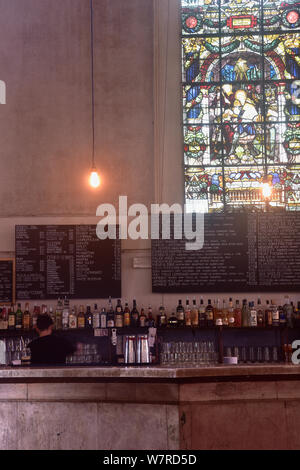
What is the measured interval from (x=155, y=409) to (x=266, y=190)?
381 centimetres

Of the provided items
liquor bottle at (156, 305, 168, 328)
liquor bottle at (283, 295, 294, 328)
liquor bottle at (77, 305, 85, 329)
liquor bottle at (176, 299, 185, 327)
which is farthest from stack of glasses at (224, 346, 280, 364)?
liquor bottle at (77, 305, 85, 329)

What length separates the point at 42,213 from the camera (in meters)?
7.24

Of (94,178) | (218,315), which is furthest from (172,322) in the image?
(94,178)

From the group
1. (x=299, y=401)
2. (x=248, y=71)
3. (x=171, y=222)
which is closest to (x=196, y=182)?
(x=171, y=222)

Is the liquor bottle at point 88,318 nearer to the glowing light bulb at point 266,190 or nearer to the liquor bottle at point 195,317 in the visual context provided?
the liquor bottle at point 195,317

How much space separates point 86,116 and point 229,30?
2.04 meters

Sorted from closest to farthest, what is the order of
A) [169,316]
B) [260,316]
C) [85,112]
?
[260,316]
[169,316]
[85,112]

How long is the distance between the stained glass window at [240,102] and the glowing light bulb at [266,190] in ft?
0.18

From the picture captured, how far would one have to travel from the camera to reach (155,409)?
3.96 metres

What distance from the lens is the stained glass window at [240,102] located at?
24.1 feet

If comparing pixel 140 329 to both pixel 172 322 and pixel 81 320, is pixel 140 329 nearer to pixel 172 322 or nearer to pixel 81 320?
pixel 172 322

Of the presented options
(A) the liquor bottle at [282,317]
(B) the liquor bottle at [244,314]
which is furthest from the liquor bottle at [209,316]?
(A) the liquor bottle at [282,317]

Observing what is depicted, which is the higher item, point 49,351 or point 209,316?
point 209,316

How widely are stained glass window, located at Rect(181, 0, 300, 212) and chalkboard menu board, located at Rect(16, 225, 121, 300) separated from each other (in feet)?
3.86
